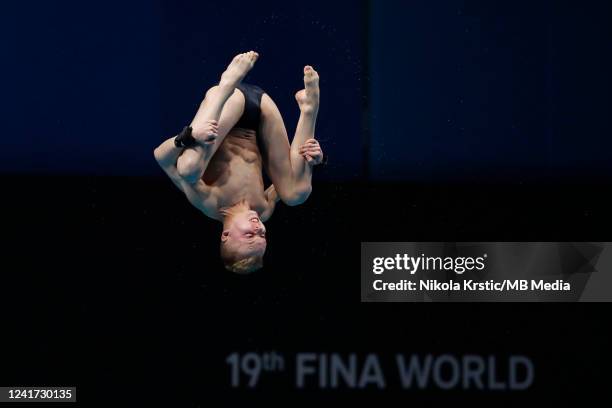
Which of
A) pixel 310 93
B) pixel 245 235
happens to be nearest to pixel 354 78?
pixel 310 93

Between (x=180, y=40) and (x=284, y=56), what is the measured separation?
0.67m

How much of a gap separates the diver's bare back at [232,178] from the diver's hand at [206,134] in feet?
Answer: 1.04

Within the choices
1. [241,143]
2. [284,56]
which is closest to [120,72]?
[284,56]

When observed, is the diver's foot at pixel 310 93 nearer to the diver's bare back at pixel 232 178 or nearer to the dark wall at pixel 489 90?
the diver's bare back at pixel 232 178

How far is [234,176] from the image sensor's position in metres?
4.64

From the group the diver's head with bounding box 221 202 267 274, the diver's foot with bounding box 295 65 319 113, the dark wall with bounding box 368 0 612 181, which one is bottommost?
the diver's head with bounding box 221 202 267 274

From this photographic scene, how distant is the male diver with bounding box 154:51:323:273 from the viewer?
4383mm

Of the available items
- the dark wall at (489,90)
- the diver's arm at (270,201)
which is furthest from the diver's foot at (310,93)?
the dark wall at (489,90)

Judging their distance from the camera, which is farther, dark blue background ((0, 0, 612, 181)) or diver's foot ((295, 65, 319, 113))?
dark blue background ((0, 0, 612, 181))

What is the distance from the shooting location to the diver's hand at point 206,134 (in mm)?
4297

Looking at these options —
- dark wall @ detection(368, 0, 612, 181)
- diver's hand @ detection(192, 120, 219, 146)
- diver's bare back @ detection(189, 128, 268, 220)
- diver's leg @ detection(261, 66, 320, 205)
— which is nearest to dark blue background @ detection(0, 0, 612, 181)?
dark wall @ detection(368, 0, 612, 181)

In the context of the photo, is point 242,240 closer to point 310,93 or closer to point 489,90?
point 310,93

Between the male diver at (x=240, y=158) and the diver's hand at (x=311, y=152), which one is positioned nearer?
the male diver at (x=240, y=158)

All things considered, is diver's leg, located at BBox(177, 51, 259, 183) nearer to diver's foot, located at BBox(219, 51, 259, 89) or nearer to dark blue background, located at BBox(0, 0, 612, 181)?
diver's foot, located at BBox(219, 51, 259, 89)
